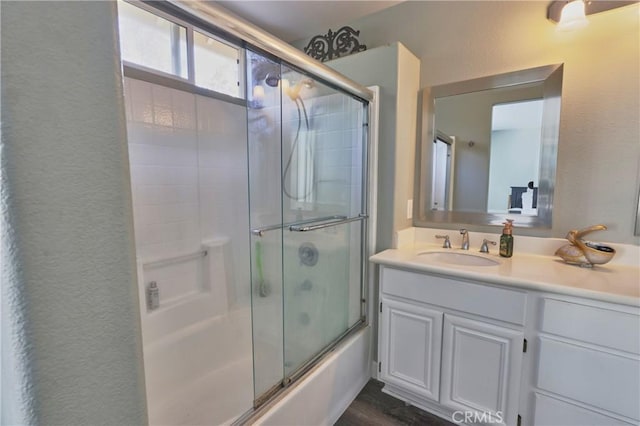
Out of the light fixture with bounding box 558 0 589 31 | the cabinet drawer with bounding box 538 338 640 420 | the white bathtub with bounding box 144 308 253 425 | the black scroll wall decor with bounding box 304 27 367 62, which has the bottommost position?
the white bathtub with bounding box 144 308 253 425

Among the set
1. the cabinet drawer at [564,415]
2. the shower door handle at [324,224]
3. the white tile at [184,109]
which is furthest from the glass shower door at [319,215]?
the cabinet drawer at [564,415]

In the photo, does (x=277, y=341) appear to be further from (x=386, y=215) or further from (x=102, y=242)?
(x=102, y=242)

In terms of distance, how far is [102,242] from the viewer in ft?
1.48

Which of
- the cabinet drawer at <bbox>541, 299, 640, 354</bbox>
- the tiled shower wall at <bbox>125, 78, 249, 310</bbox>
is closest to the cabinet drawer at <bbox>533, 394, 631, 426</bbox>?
the cabinet drawer at <bbox>541, 299, 640, 354</bbox>

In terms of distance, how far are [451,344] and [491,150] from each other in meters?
1.16

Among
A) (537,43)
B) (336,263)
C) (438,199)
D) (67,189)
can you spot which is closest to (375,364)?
(336,263)

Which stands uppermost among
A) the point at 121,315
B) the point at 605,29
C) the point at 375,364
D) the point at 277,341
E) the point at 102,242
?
the point at 605,29

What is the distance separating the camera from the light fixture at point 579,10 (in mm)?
1369

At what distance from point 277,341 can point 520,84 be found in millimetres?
1924

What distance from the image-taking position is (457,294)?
1.46 m

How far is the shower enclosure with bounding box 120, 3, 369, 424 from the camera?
1.49 metres

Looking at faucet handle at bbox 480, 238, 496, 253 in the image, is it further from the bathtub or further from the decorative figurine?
the bathtub

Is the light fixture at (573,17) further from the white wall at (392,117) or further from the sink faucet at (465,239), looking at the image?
the sink faucet at (465,239)

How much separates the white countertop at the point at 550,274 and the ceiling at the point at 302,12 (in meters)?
1.64
